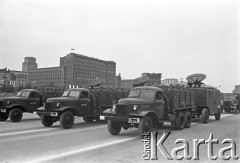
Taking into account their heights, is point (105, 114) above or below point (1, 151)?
above

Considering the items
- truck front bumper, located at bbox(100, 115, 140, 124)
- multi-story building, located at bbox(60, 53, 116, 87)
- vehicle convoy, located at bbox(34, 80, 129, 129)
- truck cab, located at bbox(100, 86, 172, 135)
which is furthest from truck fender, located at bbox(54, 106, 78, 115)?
multi-story building, located at bbox(60, 53, 116, 87)

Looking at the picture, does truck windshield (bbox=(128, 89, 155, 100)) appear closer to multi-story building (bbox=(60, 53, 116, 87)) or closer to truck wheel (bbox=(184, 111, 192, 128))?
truck wheel (bbox=(184, 111, 192, 128))

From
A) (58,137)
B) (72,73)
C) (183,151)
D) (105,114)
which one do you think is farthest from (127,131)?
(72,73)

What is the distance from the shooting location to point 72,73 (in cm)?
9075

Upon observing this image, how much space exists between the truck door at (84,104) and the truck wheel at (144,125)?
16.2 ft

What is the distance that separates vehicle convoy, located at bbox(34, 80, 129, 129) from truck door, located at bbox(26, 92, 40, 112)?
11.7ft

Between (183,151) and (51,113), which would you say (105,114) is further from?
(183,151)

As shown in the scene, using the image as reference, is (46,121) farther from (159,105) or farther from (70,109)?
(159,105)

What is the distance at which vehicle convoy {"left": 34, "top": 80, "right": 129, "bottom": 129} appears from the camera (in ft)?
45.9

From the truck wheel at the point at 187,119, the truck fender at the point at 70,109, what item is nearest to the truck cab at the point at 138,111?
the truck wheel at the point at 187,119

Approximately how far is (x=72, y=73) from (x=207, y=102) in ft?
249

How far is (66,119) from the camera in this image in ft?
45.5

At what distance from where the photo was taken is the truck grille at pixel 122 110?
11.1m

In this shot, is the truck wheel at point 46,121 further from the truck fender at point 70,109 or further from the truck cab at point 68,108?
the truck fender at point 70,109
